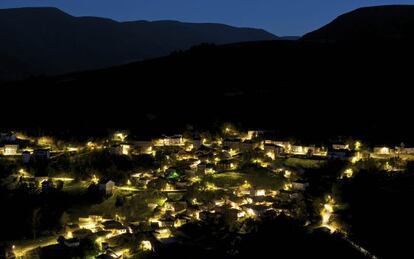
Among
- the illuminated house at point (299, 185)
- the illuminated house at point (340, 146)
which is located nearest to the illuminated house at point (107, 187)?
the illuminated house at point (299, 185)

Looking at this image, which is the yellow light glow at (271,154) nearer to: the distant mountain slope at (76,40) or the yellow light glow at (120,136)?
the yellow light glow at (120,136)

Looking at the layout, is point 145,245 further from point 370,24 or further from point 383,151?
point 370,24

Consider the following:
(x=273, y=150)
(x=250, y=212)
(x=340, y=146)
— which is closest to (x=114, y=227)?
(x=250, y=212)

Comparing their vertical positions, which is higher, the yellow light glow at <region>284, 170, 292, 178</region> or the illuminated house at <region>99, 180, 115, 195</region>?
the yellow light glow at <region>284, 170, 292, 178</region>

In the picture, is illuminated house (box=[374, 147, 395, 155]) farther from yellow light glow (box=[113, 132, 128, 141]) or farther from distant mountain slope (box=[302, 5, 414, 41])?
distant mountain slope (box=[302, 5, 414, 41])

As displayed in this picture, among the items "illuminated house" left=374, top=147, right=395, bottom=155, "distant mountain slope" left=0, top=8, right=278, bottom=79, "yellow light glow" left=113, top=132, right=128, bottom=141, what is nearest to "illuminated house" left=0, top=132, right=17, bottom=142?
"yellow light glow" left=113, top=132, right=128, bottom=141

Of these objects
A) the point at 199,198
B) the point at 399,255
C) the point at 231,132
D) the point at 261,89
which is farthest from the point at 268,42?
the point at 399,255
